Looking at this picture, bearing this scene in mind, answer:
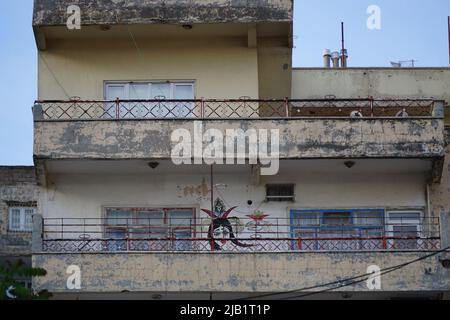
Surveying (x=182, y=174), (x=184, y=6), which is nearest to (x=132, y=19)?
(x=184, y=6)

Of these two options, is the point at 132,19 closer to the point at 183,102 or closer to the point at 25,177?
the point at 183,102

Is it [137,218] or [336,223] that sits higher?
[137,218]

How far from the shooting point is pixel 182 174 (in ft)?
106

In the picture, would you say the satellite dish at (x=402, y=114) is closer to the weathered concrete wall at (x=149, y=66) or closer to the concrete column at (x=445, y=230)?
the concrete column at (x=445, y=230)

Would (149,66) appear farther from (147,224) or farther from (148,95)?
(147,224)

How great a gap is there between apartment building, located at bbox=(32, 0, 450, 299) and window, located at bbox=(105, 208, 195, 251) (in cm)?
3

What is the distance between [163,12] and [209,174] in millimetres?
3981

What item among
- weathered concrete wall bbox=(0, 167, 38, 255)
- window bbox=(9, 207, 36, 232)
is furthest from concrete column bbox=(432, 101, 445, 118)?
window bbox=(9, 207, 36, 232)

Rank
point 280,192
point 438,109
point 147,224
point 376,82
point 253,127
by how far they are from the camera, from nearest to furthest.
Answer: point 253,127 → point 438,109 → point 147,224 → point 280,192 → point 376,82

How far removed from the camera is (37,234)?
30.4 metres

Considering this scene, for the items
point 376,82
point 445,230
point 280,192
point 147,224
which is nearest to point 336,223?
point 280,192

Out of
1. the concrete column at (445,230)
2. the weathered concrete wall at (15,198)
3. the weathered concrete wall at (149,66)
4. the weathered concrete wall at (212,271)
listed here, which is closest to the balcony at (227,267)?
the weathered concrete wall at (212,271)

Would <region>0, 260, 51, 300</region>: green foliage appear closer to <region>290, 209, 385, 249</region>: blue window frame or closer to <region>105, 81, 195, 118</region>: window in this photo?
<region>105, 81, 195, 118</region>: window
